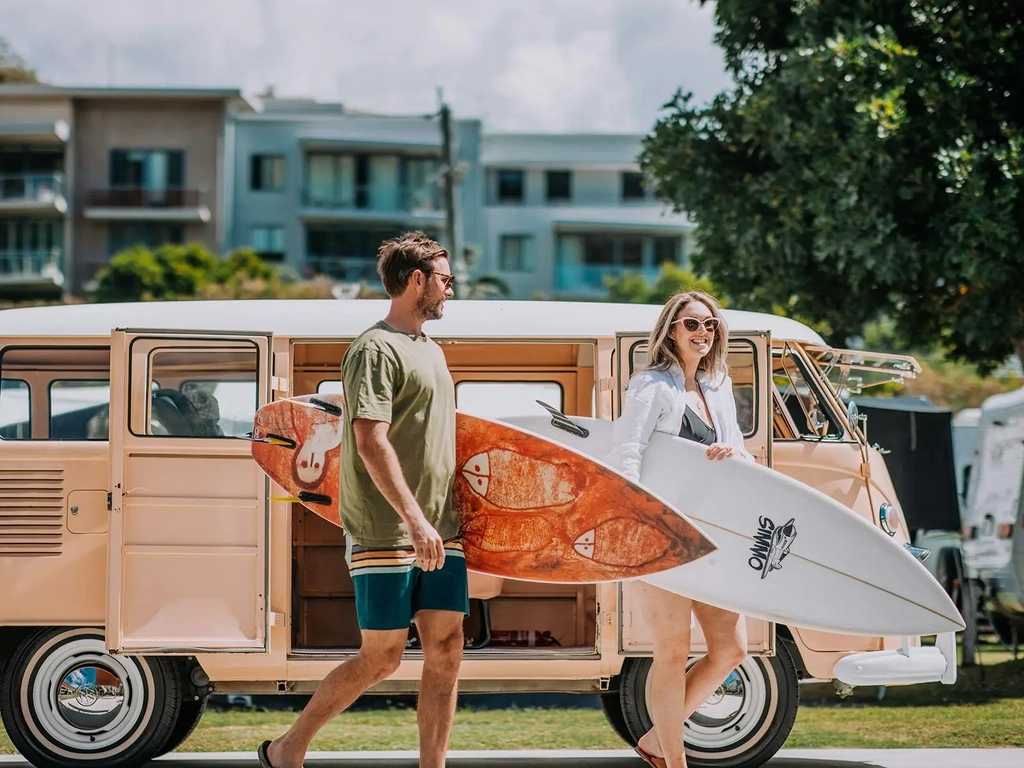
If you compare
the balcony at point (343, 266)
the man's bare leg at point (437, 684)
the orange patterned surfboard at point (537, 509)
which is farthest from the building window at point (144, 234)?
the man's bare leg at point (437, 684)

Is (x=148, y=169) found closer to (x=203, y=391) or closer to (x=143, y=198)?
(x=143, y=198)

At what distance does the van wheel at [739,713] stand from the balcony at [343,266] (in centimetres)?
4170

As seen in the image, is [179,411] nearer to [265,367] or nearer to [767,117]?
[265,367]

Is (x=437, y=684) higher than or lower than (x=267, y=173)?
lower

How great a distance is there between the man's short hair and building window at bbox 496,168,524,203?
44966 millimetres

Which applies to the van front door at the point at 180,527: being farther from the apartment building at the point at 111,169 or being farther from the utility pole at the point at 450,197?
the apartment building at the point at 111,169

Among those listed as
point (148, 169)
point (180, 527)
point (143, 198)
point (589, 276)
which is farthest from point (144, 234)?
point (180, 527)

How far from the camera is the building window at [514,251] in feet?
167

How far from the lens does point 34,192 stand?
46156 mm

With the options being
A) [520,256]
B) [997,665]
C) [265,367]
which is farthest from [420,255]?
[520,256]

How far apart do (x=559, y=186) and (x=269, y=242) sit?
10.4 m

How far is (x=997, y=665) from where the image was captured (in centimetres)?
1236

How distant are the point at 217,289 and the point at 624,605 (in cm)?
3264

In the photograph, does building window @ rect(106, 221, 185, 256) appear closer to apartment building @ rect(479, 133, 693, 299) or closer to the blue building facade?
the blue building facade
